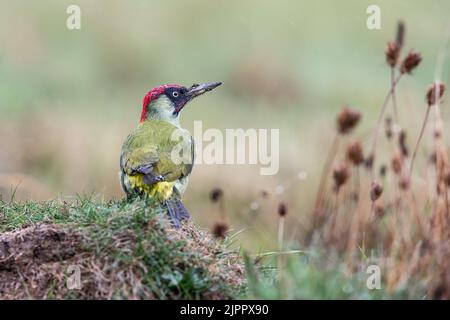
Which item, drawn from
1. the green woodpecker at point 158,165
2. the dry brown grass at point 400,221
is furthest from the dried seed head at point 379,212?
the green woodpecker at point 158,165

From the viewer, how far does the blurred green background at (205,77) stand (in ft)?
37.5

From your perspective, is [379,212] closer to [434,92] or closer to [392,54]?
[434,92]

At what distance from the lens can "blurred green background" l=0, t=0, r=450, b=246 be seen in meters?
11.4

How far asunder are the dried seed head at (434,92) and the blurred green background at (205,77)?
355cm

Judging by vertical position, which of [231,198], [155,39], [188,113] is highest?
[155,39]

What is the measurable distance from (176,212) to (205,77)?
758 cm

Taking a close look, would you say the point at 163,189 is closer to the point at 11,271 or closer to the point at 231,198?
the point at 11,271

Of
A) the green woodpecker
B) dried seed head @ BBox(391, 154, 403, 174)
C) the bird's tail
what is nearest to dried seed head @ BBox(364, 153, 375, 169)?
dried seed head @ BBox(391, 154, 403, 174)

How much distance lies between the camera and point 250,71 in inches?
553

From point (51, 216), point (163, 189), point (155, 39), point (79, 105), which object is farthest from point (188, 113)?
point (51, 216)

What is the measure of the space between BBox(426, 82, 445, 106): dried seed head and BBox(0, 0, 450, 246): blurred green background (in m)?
3.55

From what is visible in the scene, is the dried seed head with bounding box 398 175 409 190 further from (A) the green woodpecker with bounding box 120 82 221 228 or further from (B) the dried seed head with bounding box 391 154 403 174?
(A) the green woodpecker with bounding box 120 82 221 228

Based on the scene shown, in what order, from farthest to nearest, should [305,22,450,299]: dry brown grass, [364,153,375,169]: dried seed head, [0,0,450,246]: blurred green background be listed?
[0,0,450,246]: blurred green background → [364,153,375,169]: dried seed head → [305,22,450,299]: dry brown grass
